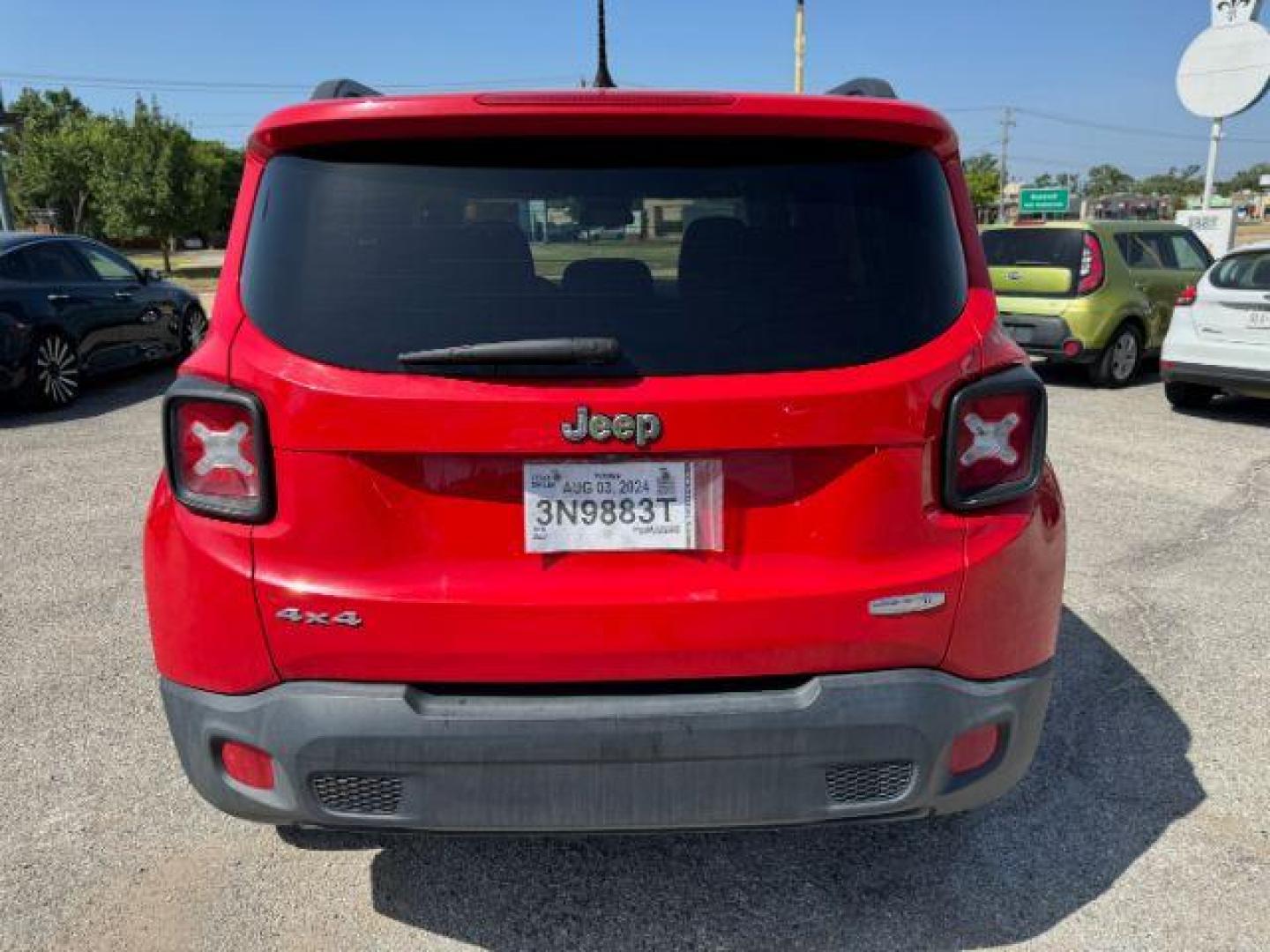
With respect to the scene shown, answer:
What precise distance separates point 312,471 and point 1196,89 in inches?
666

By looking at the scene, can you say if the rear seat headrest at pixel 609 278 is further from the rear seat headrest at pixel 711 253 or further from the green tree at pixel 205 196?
the green tree at pixel 205 196

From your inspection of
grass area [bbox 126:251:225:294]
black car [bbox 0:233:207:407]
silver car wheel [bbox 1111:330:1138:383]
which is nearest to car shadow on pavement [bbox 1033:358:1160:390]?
silver car wheel [bbox 1111:330:1138:383]

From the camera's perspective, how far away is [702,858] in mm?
2623

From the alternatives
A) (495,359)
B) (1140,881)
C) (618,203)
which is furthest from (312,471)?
(1140,881)

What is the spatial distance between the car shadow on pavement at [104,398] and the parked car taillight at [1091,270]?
30.2 ft

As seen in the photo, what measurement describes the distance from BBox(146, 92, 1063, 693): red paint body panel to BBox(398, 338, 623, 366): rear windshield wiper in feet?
0.15

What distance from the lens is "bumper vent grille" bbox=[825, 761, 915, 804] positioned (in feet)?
6.44

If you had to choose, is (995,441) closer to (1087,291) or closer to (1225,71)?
(1087,291)

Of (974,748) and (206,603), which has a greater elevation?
(206,603)

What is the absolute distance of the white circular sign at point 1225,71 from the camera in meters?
13.9

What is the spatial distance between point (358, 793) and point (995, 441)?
150 cm

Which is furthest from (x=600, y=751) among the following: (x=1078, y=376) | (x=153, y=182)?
(x=153, y=182)

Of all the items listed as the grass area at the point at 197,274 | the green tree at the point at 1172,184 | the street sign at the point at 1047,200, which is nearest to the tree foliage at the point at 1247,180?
the green tree at the point at 1172,184

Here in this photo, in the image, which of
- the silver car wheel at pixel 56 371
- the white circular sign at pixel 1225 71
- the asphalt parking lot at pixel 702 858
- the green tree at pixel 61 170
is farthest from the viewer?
the green tree at pixel 61 170
